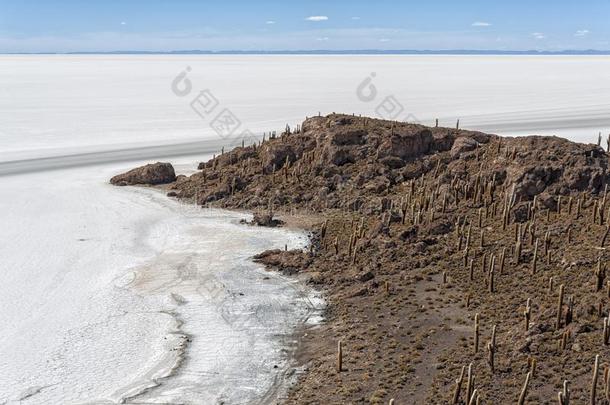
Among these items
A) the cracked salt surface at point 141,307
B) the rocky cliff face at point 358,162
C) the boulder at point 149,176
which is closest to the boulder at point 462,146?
the rocky cliff face at point 358,162

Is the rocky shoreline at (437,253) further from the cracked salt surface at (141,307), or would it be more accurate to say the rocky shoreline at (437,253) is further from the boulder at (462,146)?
the cracked salt surface at (141,307)

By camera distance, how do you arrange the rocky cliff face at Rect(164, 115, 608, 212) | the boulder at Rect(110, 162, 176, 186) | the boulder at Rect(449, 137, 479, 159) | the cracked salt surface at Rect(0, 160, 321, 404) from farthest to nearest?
the boulder at Rect(110, 162, 176, 186), the boulder at Rect(449, 137, 479, 159), the rocky cliff face at Rect(164, 115, 608, 212), the cracked salt surface at Rect(0, 160, 321, 404)

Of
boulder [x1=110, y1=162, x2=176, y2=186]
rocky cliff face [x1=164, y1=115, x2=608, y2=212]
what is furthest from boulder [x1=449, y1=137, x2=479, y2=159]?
boulder [x1=110, y1=162, x2=176, y2=186]

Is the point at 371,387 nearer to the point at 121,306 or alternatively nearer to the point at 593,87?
the point at 121,306

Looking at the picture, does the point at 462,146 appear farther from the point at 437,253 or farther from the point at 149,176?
the point at 149,176

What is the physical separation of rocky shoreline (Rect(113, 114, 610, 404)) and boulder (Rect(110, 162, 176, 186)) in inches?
49.7

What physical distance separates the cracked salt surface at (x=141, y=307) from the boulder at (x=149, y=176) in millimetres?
4202

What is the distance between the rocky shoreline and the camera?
47.4 ft

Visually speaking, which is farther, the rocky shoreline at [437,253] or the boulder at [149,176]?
the boulder at [149,176]

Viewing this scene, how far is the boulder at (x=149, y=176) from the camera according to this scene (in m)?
34.6

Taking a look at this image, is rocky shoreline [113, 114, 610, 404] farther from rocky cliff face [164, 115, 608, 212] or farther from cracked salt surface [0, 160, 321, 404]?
cracked salt surface [0, 160, 321, 404]

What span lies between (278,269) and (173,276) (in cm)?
295

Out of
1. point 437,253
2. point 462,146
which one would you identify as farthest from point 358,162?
point 437,253

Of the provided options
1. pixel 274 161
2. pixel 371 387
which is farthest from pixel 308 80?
pixel 371 387
